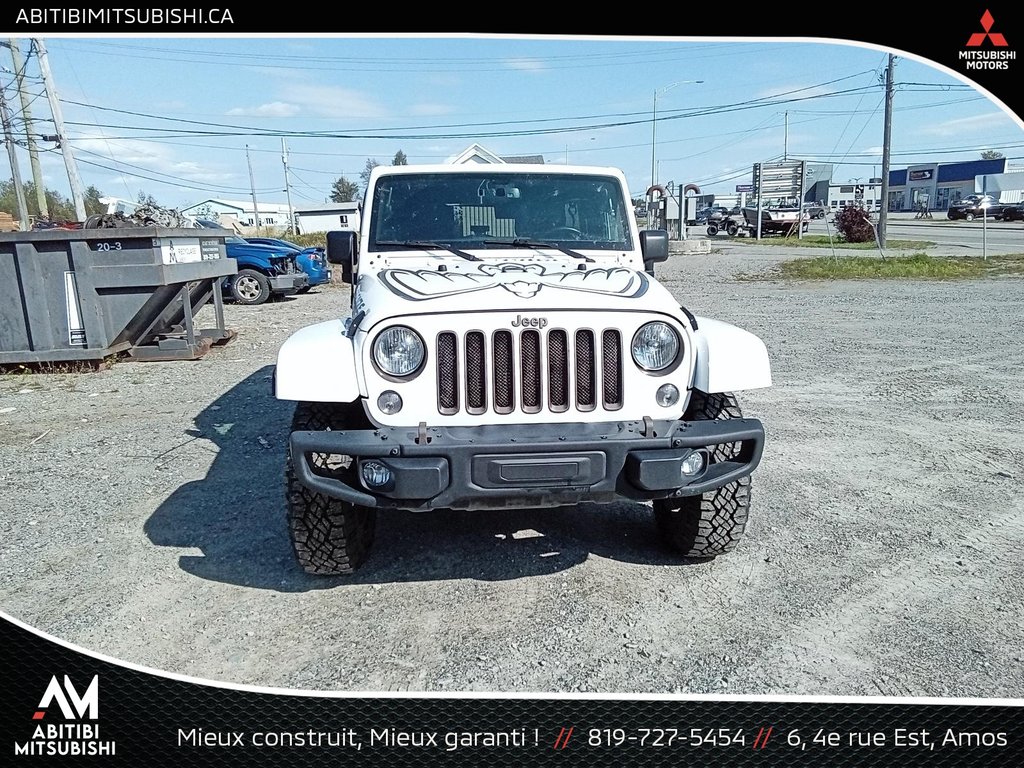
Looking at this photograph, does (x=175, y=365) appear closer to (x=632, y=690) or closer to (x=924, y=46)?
(x=632, y=690)

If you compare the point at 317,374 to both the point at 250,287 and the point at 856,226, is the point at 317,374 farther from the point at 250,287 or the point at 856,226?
the point at 856,226

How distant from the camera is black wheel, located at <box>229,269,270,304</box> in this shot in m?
13.6

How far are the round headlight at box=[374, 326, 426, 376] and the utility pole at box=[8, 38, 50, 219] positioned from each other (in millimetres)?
2194

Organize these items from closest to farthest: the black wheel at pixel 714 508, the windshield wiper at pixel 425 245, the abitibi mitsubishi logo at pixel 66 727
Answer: the abitibi mitsubishi logo at pixel 66 727, the black wheel at pixel 714 508, the windshield wiper at pixel 425 245

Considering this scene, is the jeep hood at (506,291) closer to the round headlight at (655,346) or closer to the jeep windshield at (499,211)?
the round headlight at (655,346)

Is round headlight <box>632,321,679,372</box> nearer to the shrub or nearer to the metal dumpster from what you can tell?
the metal dumpster

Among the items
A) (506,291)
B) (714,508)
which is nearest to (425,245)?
(506,291)

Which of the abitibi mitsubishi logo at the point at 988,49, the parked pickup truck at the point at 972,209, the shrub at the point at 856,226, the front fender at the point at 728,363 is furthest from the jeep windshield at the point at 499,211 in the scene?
the parked pickup truck at the point at 972,209

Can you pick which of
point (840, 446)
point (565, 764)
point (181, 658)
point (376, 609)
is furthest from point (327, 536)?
point (840, 446)

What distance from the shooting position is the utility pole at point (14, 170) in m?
7.82

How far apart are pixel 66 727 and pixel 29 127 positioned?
923 centimetres

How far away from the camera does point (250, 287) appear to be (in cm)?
1366

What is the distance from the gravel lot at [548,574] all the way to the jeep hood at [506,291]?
130 cm

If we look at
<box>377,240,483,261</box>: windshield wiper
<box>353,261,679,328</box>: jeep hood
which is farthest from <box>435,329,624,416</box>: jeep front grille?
<box>377,240,483,261</box>: windshield wiper
